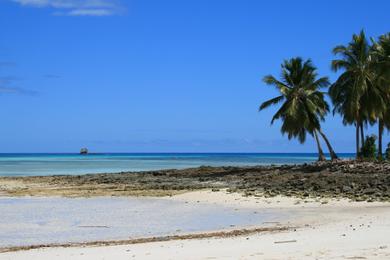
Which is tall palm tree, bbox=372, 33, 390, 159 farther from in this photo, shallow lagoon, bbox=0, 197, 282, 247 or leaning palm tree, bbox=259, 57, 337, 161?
shallow lagoon, bbox=0, 197, 282, 247

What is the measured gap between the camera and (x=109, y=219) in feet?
60.7

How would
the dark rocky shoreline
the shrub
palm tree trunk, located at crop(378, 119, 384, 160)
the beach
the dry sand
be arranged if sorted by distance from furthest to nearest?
1. the shrub
2. palm tree trunk, located at crop(378, 119, 384, 160)
3. the dark rocky shoreline
4. the beach
5. the dry sand

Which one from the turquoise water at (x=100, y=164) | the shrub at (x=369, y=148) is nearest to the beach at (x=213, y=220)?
the shrub at (x=369, y=148)

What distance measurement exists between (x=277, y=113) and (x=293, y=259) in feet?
115

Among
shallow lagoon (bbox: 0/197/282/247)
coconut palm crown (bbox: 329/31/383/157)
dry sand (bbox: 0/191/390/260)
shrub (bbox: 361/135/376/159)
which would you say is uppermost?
coconut palm crown (bbox: 329/31/383/157)

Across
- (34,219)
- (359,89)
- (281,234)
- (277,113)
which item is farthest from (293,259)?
(277,113)

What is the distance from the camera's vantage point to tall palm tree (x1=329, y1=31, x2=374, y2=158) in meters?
39.3

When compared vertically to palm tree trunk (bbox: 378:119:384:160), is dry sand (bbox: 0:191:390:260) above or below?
below

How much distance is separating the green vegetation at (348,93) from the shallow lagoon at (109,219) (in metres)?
19.5

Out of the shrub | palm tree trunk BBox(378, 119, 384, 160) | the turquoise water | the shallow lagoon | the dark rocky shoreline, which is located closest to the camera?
the shallow lagoon

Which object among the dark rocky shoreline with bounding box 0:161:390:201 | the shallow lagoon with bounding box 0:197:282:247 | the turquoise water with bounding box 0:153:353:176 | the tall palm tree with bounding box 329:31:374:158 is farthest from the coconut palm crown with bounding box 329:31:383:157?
the turquoise water with bounding box 0:153:353:176

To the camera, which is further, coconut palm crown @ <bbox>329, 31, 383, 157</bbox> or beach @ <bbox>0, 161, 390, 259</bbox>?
coconut palm crown @ <bbox>329, 31, 383, 157</bbox>

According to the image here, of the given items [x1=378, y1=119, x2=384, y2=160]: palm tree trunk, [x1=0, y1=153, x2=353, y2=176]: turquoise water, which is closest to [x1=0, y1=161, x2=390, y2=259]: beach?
[x1=378, y1=119, x2=384, y2=160]: palm tree trunk

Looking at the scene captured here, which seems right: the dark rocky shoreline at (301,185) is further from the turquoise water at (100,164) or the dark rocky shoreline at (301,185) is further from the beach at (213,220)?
the turquoise water at (100,164)
